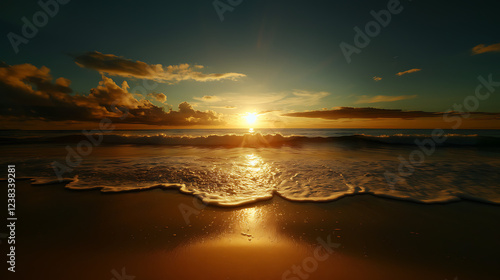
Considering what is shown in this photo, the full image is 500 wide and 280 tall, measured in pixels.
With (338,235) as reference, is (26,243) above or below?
below

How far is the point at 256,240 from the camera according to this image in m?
2.31

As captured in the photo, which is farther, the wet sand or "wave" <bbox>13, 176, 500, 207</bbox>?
"wave" <bbox>13, 176, 500, 207</bbox>

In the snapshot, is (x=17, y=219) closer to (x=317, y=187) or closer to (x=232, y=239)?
(x=232, y=239)

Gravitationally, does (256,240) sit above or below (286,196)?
below

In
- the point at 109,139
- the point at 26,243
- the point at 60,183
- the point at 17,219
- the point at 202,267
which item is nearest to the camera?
the point at 202,267

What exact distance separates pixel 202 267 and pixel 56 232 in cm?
233

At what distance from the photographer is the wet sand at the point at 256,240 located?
181 cm

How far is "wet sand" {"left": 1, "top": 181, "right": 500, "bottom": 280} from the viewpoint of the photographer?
5.95 ft

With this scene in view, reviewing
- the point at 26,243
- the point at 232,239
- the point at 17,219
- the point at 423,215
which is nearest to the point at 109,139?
the point at 17,219

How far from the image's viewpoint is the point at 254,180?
465 centimetres

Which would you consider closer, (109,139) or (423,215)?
(423,215)

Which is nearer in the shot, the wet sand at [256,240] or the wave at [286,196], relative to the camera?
the wet sand at [256,240]

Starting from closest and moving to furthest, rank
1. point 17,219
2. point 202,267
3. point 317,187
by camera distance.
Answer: point 202,267 < point 17,219 < point 317,187

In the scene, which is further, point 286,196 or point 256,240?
point 286,196
